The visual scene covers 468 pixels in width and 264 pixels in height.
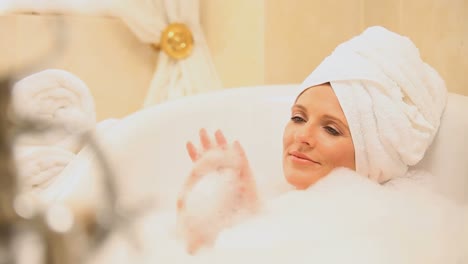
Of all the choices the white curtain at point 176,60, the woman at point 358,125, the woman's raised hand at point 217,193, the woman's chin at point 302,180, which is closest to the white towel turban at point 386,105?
the woman at point 358,125

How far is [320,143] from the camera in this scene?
3.56 ft

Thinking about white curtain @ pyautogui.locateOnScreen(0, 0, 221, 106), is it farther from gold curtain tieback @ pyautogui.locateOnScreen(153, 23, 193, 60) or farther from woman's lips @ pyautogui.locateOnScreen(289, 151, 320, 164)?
woman's lips @ pyautogui.locateOnScreen(289, 151, 320, 164)

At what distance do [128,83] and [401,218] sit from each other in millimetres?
1079

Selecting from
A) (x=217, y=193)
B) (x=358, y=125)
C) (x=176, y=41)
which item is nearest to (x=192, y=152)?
(x=217, y=193)

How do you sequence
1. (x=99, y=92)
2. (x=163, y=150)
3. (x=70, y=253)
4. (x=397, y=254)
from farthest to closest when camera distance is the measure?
(x=99, y=92), (x=163, y=150), (x=397, y=254), (x=70, y=253)

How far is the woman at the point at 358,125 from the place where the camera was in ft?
3.46

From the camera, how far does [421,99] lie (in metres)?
1.08

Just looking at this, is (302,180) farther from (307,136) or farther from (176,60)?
(176,60)

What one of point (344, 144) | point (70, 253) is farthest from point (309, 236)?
point (70, 253)

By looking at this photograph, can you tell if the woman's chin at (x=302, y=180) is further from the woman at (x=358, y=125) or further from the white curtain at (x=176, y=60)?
the white curtain at (x=176, y=60)

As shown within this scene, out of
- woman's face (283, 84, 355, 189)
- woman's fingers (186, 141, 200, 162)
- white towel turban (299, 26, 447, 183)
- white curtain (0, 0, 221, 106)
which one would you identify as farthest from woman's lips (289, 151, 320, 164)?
white curtain (0, 0, 221, 106)

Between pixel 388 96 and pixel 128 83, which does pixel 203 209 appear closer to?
pixel 388 96

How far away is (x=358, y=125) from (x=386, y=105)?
70 millimetres

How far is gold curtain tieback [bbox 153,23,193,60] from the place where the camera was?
171cm
